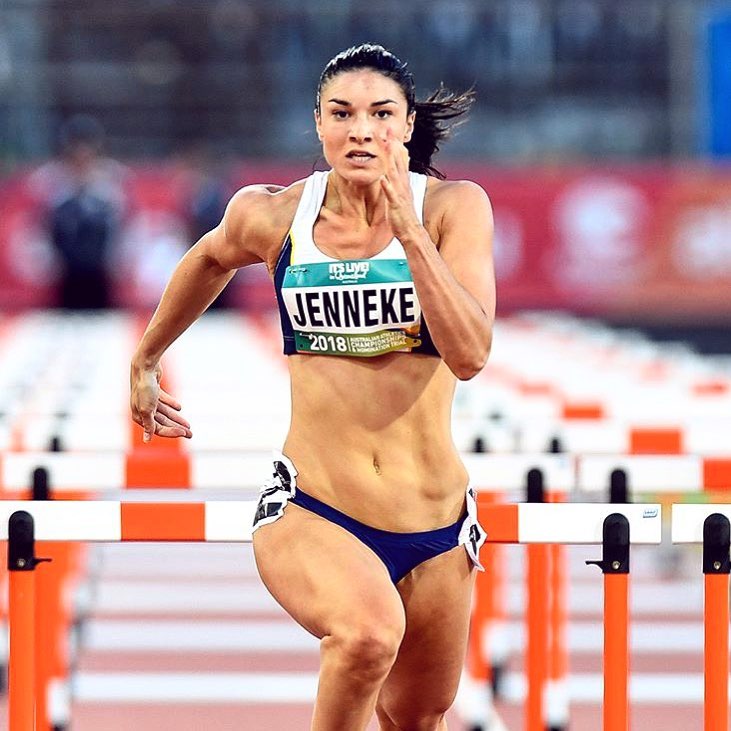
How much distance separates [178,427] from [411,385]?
0.70m

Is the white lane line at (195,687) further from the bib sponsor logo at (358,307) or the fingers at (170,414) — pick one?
the bib sponsor logo at (358,307)

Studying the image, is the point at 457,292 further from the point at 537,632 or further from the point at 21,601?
the point at 537,632

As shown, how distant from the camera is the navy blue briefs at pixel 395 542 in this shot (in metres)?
4.23

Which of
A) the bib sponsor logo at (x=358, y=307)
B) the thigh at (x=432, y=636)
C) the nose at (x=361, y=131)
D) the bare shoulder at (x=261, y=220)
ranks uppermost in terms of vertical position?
the nose at (x=361, y=131)

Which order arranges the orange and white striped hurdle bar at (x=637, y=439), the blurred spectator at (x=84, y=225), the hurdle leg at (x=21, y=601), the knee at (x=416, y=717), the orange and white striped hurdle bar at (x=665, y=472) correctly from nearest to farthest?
the knee at (x=416, y=717)
the hurdle leg at (x=21, y=601)
the orange and white striped hurdle bar at (x=665, y=472)
the orange and white striped hurdle bar at (x=637, y=439)
the blurred spectator at (x=84, y=225)

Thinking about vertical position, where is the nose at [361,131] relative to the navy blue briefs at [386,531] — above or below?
above

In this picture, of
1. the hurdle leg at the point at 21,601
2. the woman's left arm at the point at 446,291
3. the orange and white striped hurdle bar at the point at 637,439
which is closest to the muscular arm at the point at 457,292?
the woman's left arm at the point at 446,291

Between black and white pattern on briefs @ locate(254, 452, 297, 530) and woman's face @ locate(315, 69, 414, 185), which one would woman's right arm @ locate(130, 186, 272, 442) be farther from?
black and white pattern on briefs @ locate(254, 452, 297, 530)

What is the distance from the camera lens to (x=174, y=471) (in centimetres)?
563

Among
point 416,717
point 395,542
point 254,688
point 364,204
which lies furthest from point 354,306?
point 254,688

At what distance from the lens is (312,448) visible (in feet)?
14.2

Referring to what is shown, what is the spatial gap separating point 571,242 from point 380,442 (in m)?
17.4

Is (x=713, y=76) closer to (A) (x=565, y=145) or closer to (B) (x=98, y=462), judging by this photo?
(A) (x=565, y=145)

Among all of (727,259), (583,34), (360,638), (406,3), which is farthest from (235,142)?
(360,638)
